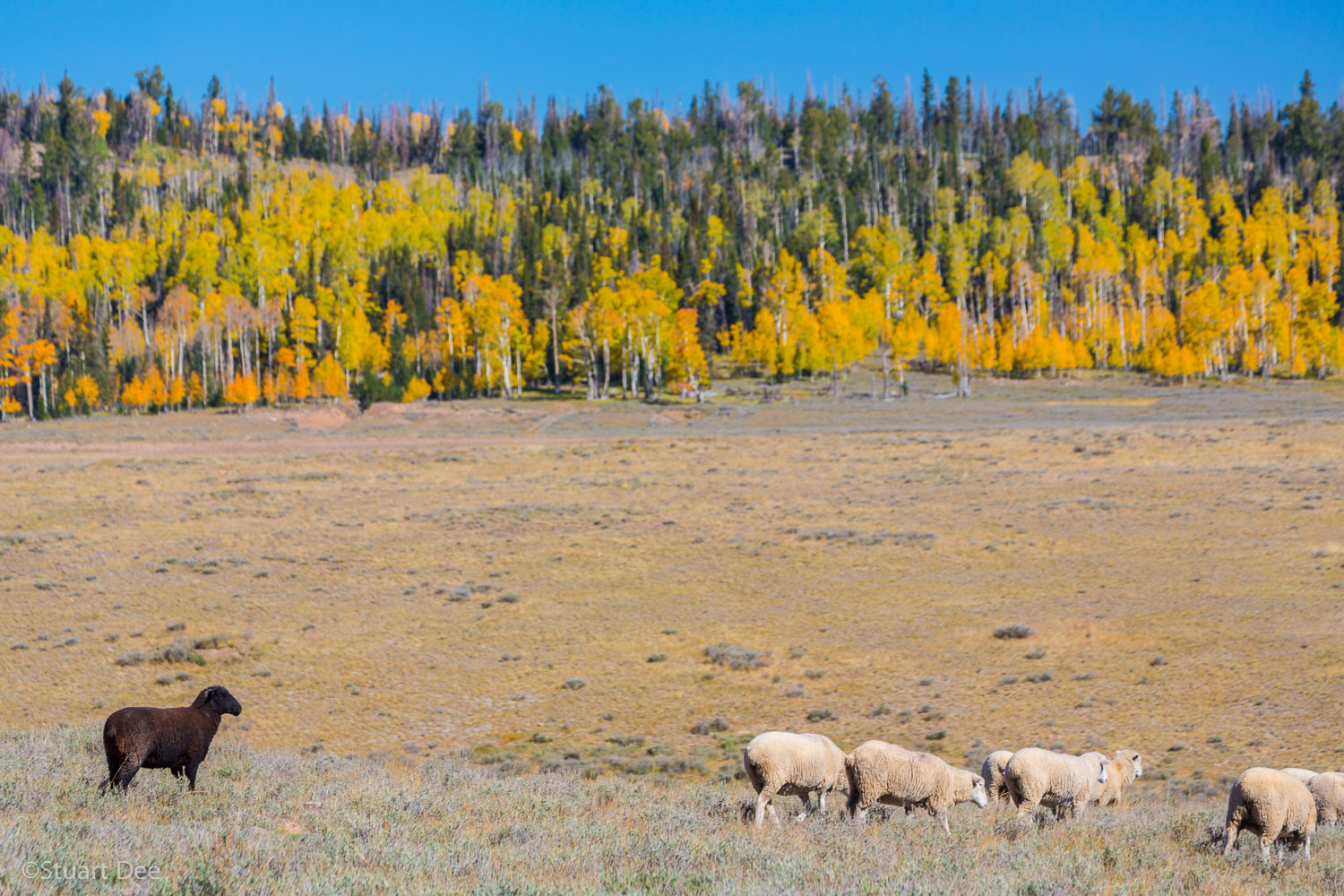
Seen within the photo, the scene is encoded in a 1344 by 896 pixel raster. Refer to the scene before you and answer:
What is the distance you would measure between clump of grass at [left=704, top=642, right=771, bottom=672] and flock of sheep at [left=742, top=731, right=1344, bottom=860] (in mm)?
8476

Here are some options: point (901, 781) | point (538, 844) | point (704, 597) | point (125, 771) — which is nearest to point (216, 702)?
point (125, 771)

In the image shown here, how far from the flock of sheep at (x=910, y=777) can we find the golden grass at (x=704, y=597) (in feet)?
13.5

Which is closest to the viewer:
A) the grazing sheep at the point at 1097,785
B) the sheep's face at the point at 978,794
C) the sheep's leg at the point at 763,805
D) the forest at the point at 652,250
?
the sheep's leg at the point at 763,805

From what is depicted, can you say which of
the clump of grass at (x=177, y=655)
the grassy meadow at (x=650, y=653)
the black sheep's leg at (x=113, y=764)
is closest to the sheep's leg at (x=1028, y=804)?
the grassy meadow at (x=650, y=653)

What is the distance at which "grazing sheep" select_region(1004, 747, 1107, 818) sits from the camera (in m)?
10.7

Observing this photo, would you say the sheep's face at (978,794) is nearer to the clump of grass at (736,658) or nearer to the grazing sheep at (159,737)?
the grazing sheep at (159,737)

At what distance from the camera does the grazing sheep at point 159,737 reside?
923 centimetres

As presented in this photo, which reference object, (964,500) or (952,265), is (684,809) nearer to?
(964,500)

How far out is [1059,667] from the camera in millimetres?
19234

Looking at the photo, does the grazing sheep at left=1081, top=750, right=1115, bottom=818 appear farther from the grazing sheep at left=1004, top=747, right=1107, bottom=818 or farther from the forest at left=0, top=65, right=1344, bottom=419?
the forest at left=0, top=65, right=1344, bottom=419

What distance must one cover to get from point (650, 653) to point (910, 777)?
35.1ft

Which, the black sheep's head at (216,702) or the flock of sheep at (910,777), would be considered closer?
the flock of sheep at (910,777)

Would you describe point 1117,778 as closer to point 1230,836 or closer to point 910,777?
point 1230,836

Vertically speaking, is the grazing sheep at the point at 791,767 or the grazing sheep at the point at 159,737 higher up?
the grazing sheep at the point at 159,737
